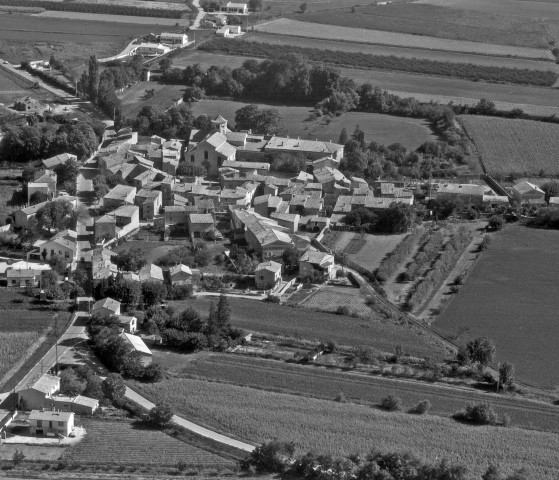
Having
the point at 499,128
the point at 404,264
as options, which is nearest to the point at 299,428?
the point at 404,264

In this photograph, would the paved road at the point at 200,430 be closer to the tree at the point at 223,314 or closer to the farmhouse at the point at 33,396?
the farmhouse at the point at 33,396

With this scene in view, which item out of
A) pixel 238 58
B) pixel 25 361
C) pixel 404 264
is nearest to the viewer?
pixel 25 361

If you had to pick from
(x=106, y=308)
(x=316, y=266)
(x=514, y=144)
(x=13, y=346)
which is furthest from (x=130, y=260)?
(x=514, y=144)

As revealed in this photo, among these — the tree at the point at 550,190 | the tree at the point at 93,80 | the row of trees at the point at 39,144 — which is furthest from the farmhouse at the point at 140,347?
the tree at the point at 93,80

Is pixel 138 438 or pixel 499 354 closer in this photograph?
pixel 138 438

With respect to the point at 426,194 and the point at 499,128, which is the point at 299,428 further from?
the point at 499,128
